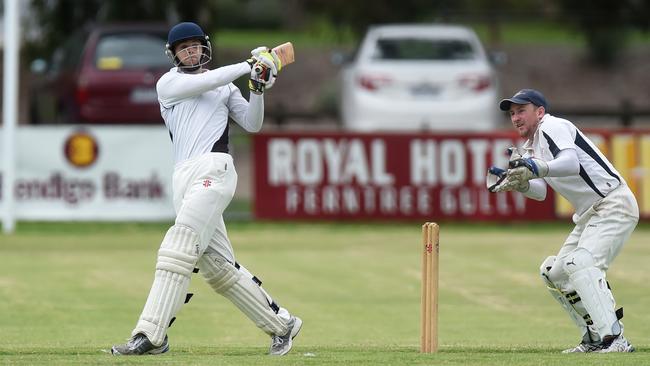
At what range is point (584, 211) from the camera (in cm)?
998

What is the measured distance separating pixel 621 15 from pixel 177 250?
27.8 metres

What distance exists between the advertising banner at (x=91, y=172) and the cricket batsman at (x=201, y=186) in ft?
33.5

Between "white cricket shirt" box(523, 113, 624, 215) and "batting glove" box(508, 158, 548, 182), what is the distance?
307mm

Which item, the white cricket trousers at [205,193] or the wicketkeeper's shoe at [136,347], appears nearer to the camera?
the wicketkeeper's shoe at [136,347]

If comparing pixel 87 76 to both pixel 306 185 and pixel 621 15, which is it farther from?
pixel 621 15

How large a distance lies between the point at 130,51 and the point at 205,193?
13201 millimetres

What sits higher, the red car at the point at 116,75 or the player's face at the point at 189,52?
the player's face at the point at 189,52

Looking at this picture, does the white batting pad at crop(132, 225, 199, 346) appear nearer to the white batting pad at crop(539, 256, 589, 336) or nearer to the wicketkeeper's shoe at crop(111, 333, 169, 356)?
the wicketkeeper's shoe at crop(111, 333, 169, 356)

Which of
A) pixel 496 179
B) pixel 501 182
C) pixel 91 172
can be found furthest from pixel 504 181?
pixel 91 172

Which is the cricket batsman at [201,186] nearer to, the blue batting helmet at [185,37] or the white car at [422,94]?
the blue batting helmet at [185,37]

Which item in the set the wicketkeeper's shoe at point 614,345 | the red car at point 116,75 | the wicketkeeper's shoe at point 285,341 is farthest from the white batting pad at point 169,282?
the red car at point 116,75

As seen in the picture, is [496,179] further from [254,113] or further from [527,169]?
[254,113]

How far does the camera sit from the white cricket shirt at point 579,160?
957 cm

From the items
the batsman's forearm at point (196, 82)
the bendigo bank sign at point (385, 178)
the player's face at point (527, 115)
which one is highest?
the batsman's forearm at point (196, 82)
